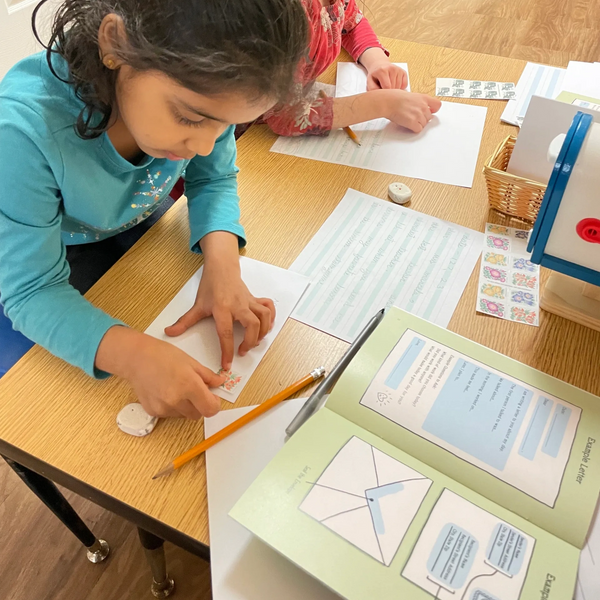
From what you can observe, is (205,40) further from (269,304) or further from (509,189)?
(509,189)

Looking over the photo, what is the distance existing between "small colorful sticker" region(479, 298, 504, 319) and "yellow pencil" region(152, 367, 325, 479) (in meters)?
0.22

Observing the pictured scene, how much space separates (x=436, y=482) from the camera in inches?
18.1

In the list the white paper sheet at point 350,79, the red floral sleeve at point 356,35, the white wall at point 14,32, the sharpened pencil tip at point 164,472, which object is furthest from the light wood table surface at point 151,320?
the white wall at point 14,32

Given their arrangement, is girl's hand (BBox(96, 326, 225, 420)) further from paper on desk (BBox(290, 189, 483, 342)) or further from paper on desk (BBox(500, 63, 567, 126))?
paper on desk (BBox(500, 63, 567, 126))

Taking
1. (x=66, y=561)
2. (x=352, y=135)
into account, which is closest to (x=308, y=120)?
(x=352, y=135)

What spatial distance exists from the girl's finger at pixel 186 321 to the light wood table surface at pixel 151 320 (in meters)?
0.04

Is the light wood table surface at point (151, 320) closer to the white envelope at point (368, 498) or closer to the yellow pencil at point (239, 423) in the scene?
the yellow pencil at point (239, 423)

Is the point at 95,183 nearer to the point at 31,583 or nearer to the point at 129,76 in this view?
the point at 129,76

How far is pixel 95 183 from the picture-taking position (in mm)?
641

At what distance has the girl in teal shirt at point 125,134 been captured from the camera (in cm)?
47

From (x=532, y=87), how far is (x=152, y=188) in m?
0.73

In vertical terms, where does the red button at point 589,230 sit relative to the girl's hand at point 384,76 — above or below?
above

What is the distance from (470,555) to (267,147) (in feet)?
2.25

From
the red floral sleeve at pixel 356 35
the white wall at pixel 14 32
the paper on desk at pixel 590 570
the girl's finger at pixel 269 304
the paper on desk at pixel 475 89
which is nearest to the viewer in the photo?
the paper on desk at pixel 590 570
